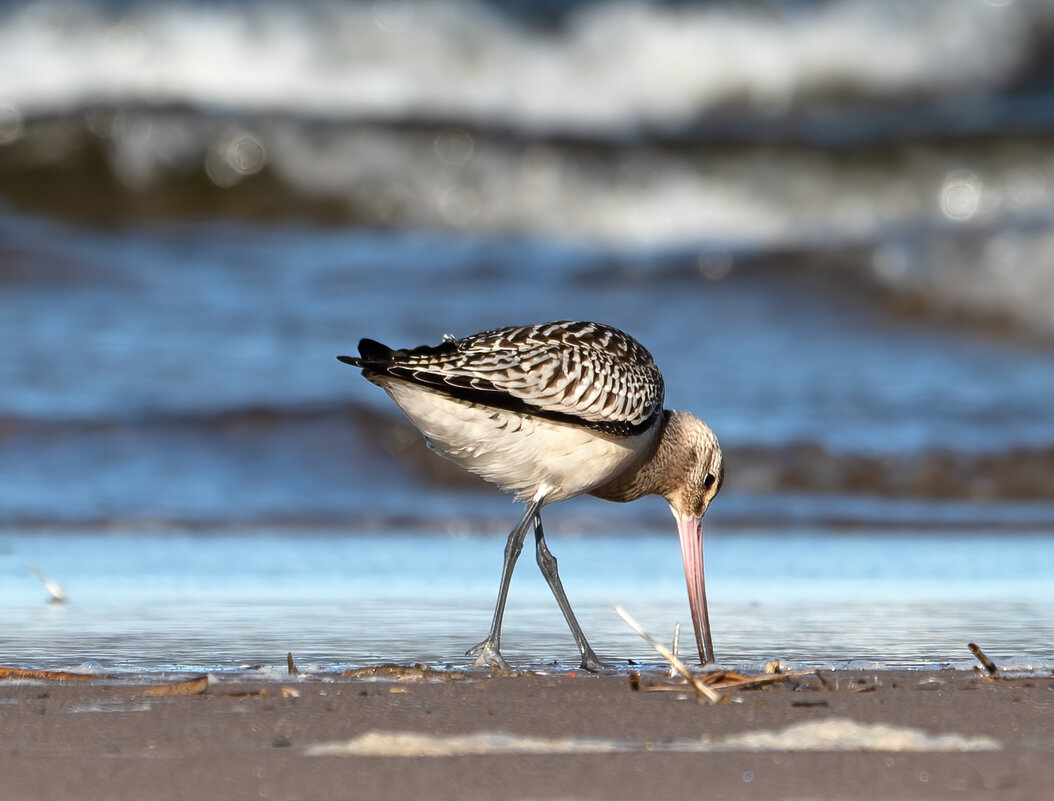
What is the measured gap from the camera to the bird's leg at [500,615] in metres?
5.08

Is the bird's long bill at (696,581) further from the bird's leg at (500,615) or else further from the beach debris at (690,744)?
the beach debris at (690,744)

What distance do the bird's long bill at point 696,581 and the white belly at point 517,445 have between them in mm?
434

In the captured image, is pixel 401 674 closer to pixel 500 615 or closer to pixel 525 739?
pixel 500 615

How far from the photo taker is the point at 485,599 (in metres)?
6.80

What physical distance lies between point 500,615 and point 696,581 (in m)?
0.89

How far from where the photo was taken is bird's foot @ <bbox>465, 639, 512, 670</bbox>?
5.04m

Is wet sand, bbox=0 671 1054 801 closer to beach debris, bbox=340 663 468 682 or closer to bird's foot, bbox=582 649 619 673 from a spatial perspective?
beach debris, bbox=340 663 468 682

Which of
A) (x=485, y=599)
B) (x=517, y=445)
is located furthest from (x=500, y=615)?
(x=485, y=599)

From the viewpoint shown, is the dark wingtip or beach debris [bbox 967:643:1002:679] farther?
the dark wingtip

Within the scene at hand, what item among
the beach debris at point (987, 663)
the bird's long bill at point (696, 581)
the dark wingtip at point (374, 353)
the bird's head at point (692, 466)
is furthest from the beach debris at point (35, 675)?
the bird's head at point (692, 466)

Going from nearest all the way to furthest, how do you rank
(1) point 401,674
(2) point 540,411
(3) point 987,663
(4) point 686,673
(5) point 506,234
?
1. (4) point 686,673
2. (3) point 987,663
3. (1) point 401,674
4. (2) point 540,411
5. (5) point 506,234

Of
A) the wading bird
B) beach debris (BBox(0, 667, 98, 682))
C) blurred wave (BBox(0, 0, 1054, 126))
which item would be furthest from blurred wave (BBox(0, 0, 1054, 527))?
beach debris (BBox(0, 667, 98, 682))

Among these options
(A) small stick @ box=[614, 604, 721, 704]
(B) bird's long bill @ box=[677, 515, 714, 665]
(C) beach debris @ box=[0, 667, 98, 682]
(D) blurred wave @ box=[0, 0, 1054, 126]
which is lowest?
(A) small stick @ box=[614, 604, 721, 704]

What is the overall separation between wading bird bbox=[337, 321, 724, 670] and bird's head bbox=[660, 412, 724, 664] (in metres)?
0.02
